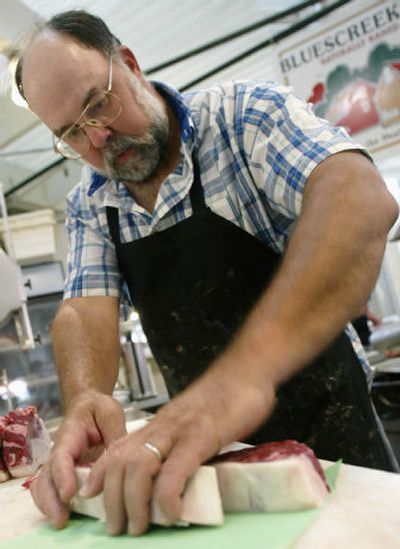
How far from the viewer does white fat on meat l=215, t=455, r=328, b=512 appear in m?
0.83

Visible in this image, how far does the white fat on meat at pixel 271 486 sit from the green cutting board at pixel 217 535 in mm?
14

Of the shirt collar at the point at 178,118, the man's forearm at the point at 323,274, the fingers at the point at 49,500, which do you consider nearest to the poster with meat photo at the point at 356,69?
the shirt collar at the point at 178,118

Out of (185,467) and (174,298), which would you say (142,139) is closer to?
(174,298)

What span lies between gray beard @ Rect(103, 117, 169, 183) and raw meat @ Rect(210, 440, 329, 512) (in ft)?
3.29

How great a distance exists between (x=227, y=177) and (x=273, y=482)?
955 millimetres

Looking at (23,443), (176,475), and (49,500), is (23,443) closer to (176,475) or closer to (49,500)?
(49,500)

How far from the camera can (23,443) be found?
182cm

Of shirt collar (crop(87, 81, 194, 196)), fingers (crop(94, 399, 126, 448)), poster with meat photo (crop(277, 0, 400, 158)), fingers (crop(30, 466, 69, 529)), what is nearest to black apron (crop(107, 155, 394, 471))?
shirt collar (crop(87, 81, 194, 196))

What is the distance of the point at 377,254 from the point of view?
1.06 metres

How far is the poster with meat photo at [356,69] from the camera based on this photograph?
3.34m

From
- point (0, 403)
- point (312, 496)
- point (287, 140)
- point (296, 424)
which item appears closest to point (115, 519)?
point (312, 496)

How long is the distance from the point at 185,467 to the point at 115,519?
17 centimetres

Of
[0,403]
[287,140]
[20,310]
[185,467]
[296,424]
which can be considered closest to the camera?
[185,467]

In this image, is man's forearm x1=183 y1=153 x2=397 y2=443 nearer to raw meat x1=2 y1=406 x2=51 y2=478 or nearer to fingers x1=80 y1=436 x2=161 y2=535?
fingers x1=80 y1=436 x2=161 y2=535
